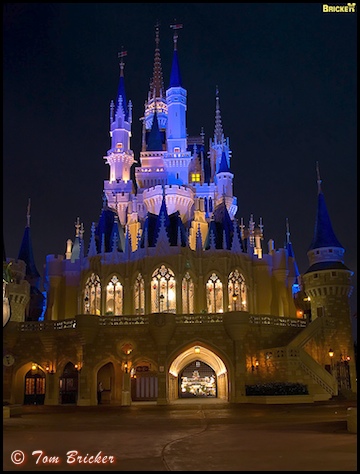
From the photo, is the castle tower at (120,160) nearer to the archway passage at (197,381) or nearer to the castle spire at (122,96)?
the castle spire at (122,96)

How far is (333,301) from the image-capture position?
43.0m

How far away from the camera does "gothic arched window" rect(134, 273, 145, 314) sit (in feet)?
145

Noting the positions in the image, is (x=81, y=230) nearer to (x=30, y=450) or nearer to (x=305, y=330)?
(x=305, y=330)

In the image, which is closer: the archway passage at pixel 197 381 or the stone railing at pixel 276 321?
the stone railing at pixel 276 321

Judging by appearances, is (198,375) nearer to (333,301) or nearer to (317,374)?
(333,301)

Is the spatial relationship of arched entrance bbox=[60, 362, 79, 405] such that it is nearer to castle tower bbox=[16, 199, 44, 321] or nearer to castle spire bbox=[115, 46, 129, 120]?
castle tower bbox=[16, 199, 44, 321]

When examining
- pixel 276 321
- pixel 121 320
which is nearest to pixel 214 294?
pixel 276 321

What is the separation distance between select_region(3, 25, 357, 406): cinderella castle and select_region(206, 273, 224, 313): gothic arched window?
0.12m

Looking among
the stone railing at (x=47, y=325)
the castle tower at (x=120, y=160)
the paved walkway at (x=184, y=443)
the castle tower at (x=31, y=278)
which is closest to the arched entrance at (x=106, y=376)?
the stone railing at (x=47, y=325)

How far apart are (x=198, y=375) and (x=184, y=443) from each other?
32.7 metres

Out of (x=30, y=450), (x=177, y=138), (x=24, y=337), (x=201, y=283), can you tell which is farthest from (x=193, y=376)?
(x=30, y=450)

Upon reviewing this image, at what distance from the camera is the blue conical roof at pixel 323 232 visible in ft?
148

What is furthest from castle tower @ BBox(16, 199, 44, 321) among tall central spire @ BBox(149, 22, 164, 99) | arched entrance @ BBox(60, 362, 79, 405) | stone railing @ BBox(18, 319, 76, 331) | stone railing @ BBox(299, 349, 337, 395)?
stone railing @ BBox(299, 349, 337, 395)

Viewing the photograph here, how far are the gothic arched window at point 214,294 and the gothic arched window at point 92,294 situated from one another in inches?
348
